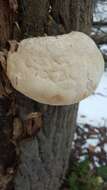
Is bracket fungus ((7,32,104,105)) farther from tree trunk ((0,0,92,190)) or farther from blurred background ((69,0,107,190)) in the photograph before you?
blurred background ((69,0,107,190))

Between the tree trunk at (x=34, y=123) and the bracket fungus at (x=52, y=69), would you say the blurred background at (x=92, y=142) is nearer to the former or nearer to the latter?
the tree trunk at (x=34, y=123)

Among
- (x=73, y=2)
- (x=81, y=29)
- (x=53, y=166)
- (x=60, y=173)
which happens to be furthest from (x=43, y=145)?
(x=73, y=2)

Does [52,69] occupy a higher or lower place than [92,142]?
higher

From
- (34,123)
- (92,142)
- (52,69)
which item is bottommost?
(92,142)

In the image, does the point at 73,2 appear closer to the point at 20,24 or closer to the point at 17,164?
the point at 20,24

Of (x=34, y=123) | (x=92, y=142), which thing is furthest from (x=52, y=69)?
(x=92, y=142)

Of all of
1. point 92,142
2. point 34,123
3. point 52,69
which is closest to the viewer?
point 52,69

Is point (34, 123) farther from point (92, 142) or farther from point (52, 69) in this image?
point (92, 142)

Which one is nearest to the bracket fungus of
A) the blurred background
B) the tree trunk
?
the tree trunk
